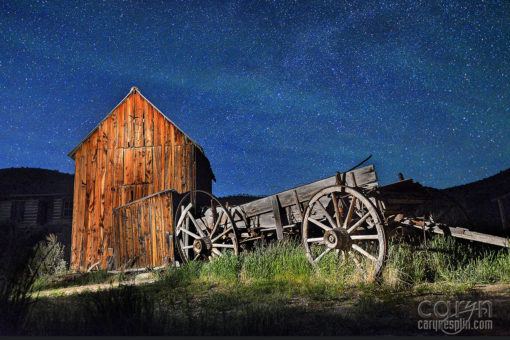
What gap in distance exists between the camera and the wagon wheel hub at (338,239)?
203 inches

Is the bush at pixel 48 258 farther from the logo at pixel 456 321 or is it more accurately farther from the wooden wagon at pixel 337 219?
the logo at pixel 456 321

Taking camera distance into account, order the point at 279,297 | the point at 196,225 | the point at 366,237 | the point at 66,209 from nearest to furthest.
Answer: the point at 279,297, the point at 366,237, the point at 196,225, the point at 66,209

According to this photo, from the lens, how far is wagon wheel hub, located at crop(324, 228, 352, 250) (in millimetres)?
5152

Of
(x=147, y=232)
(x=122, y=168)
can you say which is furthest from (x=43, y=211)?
(x=147, y=232)

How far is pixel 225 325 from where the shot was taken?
3.03m

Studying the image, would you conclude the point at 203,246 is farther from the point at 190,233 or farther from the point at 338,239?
the point at 338,239

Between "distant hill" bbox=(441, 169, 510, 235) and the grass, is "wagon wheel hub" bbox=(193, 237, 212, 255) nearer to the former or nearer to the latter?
the grass

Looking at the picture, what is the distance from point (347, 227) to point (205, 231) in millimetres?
4850

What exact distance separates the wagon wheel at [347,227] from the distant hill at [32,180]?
126 ft

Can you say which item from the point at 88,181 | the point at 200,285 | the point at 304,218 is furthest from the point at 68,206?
the point at 304,218

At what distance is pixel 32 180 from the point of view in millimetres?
43656

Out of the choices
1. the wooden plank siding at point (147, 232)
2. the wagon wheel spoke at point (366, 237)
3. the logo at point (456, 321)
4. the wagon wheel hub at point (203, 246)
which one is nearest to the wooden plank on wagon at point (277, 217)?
the wagon wheel spoke at point (366, 237)

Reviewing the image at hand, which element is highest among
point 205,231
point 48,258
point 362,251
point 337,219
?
point 205,231

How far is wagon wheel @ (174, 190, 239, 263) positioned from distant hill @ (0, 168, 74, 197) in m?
33.7
